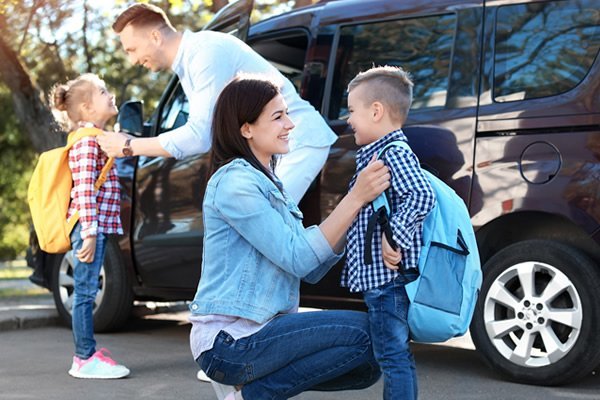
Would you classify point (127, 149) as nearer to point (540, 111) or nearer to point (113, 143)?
point (113, 143)

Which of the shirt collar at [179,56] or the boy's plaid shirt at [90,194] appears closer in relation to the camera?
the shirt collar at [179,56]

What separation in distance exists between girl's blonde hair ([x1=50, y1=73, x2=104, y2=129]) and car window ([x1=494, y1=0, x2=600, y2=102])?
7.13 ft

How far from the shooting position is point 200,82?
502cm

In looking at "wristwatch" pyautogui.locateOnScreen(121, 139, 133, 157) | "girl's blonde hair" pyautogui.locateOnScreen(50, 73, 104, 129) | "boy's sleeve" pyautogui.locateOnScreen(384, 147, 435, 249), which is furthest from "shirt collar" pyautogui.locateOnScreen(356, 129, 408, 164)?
"girl's blonde hair" pyautogui.locateOnScreen(50, 73, 104, 129)

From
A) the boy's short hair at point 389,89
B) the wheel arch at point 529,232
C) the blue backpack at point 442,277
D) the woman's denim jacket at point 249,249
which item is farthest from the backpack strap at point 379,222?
the wheel arch at point 529,232

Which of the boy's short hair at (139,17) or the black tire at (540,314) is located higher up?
the boy's short hair at (139,17)

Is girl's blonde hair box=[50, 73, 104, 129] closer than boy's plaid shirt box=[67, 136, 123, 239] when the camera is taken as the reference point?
No

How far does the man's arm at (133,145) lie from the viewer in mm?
4930

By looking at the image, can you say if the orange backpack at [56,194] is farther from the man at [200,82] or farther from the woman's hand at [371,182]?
the woman's hand at [371,182]

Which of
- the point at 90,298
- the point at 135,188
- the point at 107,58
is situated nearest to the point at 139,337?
the point at 135,188

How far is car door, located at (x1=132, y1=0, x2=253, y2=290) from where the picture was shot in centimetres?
642

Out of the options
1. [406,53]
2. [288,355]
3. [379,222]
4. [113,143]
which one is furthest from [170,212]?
[288,355]

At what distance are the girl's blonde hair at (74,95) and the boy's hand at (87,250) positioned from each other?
680 mm

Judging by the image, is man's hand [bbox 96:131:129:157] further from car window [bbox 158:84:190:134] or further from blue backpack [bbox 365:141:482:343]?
blue backpack [bbox 365:141:482:343]
